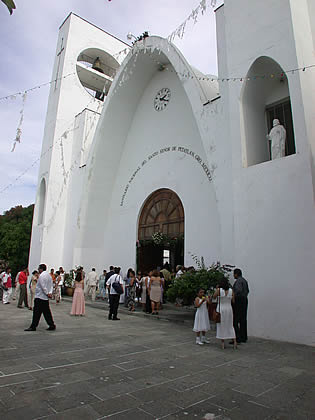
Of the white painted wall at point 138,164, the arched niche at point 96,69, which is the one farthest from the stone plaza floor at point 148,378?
the arched niche at point 96,69

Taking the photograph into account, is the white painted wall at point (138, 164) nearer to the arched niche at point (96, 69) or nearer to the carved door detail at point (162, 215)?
the carved door detail at point (162, 215)

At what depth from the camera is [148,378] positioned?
344 cm

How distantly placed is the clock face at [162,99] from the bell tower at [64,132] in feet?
14.1

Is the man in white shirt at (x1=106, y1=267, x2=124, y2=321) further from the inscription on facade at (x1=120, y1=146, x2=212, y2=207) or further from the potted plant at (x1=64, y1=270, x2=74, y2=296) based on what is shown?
the potted plant at (x1=64, y1=270, x2=74, y2=296)

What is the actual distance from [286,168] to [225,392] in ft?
14.9

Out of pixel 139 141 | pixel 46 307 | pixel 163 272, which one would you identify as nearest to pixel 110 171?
pixel 139 141

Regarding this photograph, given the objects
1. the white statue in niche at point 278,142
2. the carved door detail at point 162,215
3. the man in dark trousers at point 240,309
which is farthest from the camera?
the carved door detail at point 162,215

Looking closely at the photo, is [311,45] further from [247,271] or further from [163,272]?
[163,272]

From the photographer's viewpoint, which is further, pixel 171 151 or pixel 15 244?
pixel 15 244

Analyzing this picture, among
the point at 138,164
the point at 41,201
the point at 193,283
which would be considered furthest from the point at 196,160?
the point at 41,201

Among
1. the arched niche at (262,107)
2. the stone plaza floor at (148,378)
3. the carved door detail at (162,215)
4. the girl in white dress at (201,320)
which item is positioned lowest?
the stone plaza floor at (148,378)

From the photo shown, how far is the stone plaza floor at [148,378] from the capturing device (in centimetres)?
265

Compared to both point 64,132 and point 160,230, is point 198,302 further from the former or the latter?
point 64,132

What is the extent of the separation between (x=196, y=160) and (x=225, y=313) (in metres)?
6.60
